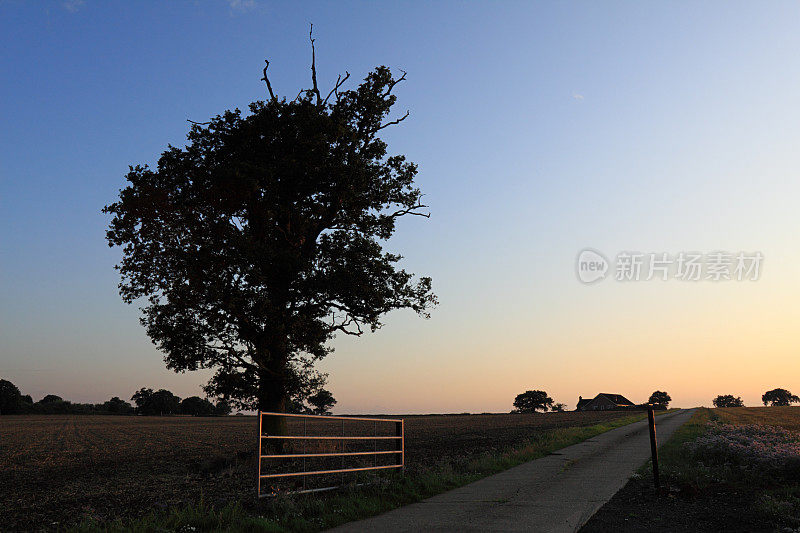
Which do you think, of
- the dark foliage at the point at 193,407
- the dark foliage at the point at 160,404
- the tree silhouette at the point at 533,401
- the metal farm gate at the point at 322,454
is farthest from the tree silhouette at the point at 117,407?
the metal farm gate at the point at 322,454

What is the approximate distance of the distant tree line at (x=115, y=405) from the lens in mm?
132000

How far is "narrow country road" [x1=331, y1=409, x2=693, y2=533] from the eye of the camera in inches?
331

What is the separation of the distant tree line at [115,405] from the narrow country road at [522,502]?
133 metres

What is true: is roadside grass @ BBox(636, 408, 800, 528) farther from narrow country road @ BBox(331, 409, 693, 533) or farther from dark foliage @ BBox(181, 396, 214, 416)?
dark foliage @ BBox(181, 396, 214, 416)

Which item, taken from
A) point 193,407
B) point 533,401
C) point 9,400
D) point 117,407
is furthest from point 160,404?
point 533,401

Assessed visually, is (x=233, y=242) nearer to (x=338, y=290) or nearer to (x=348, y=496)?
(x=338, y=290)

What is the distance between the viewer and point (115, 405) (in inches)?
6088

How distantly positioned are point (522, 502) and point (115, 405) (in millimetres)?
167133

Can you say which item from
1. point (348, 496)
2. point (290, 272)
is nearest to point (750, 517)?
point (348, 496)

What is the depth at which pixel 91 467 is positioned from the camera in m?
21.3

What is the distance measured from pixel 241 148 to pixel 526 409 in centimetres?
17778

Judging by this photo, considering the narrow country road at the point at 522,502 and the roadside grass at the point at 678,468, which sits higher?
the roadside grass at the point at 678,468

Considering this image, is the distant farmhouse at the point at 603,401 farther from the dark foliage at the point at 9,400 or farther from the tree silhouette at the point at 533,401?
the dark foliage at the point at 9,400

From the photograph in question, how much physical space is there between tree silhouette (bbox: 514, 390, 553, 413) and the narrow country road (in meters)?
177
